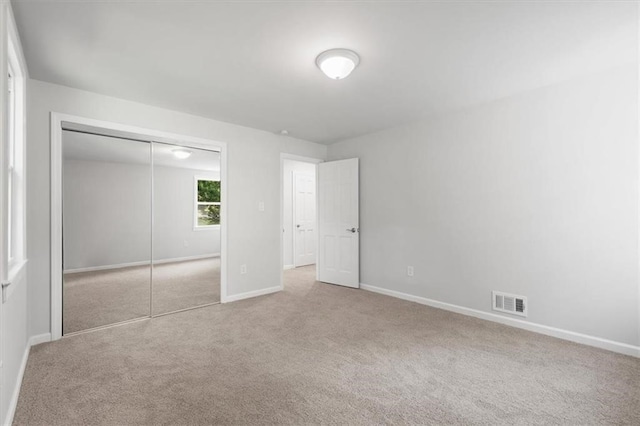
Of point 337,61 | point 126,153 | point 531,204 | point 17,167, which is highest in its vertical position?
point 337,61

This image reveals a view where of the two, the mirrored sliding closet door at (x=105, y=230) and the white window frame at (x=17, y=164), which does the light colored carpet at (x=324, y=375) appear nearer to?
the mirrored sliding closet door at (x=105, y=230)

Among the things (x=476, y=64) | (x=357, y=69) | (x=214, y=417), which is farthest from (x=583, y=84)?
(x=214, y=417)

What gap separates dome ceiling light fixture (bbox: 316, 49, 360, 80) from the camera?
2.27m

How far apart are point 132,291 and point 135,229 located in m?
0.69

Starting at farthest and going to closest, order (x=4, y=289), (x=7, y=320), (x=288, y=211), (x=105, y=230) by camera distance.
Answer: (x=288, y=211)
(x=105, y=230)
(x=7, y=320)
(x=4, y=289)

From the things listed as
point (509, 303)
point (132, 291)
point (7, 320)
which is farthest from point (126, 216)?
point (509, 303)

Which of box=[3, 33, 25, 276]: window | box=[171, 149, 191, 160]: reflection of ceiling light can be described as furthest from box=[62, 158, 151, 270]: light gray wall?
box=[3, 33, 25, 276]: window

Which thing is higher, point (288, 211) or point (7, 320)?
point (288, 211)

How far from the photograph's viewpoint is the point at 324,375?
224 cm

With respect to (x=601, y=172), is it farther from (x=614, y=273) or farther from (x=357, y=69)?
(x=357, y=69)

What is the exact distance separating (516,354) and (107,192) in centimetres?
417

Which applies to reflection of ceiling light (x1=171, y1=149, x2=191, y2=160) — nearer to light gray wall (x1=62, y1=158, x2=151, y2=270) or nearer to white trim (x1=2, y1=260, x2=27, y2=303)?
light gray wall (x1=62, y1=158, x2=151, y2=270)

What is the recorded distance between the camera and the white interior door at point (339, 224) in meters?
4.79

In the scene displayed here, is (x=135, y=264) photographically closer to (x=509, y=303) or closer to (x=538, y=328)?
(x=509, y=303)
